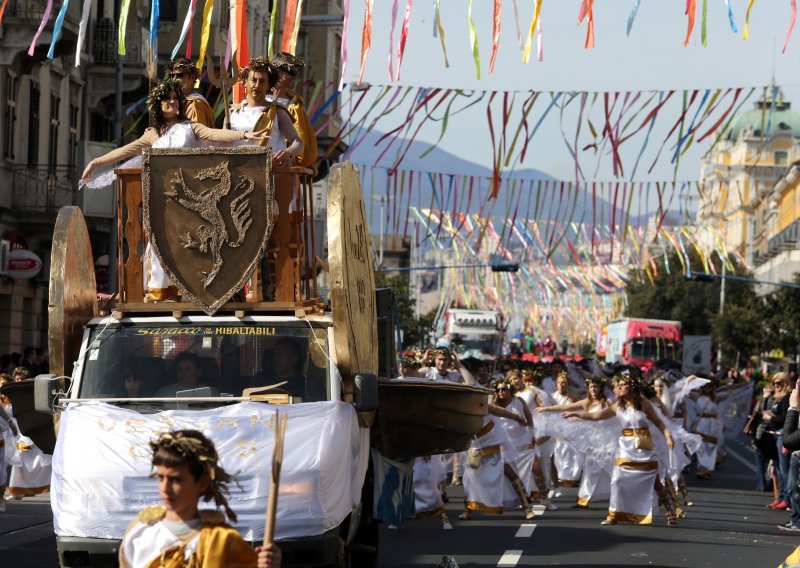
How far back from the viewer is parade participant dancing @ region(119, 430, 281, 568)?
5.86 meters

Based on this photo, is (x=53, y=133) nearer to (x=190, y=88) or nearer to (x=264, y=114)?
(x=190, y=88)

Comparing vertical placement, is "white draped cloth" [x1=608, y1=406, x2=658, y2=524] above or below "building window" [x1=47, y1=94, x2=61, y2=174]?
below

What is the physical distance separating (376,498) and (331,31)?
4549cm

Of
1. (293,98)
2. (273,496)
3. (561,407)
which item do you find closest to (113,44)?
(561,407)

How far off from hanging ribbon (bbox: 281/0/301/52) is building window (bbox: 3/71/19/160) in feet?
46.3

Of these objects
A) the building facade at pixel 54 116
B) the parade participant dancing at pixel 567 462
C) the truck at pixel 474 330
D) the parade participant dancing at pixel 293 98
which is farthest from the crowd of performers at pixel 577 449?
the truck at pixel 474 330

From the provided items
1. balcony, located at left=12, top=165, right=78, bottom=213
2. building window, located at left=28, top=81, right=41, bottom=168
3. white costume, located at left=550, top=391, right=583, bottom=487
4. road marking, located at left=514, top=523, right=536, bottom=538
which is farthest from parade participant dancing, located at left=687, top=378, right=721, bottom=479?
building window, located at left=28, top=81, right=41, bottom=168

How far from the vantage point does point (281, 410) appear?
32.4 ft

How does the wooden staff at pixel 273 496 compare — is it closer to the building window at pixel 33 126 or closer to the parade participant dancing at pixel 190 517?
the parade participant dancing at pixel 190 517

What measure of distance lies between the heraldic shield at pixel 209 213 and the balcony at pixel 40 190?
21.3 metres

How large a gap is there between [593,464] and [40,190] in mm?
16490

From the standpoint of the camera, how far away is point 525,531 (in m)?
16.8

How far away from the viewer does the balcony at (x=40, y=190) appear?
32406mm

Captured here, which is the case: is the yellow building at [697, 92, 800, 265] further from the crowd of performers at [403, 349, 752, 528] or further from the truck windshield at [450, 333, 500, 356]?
the crowd of performers at [403, 349, 752, 528]
